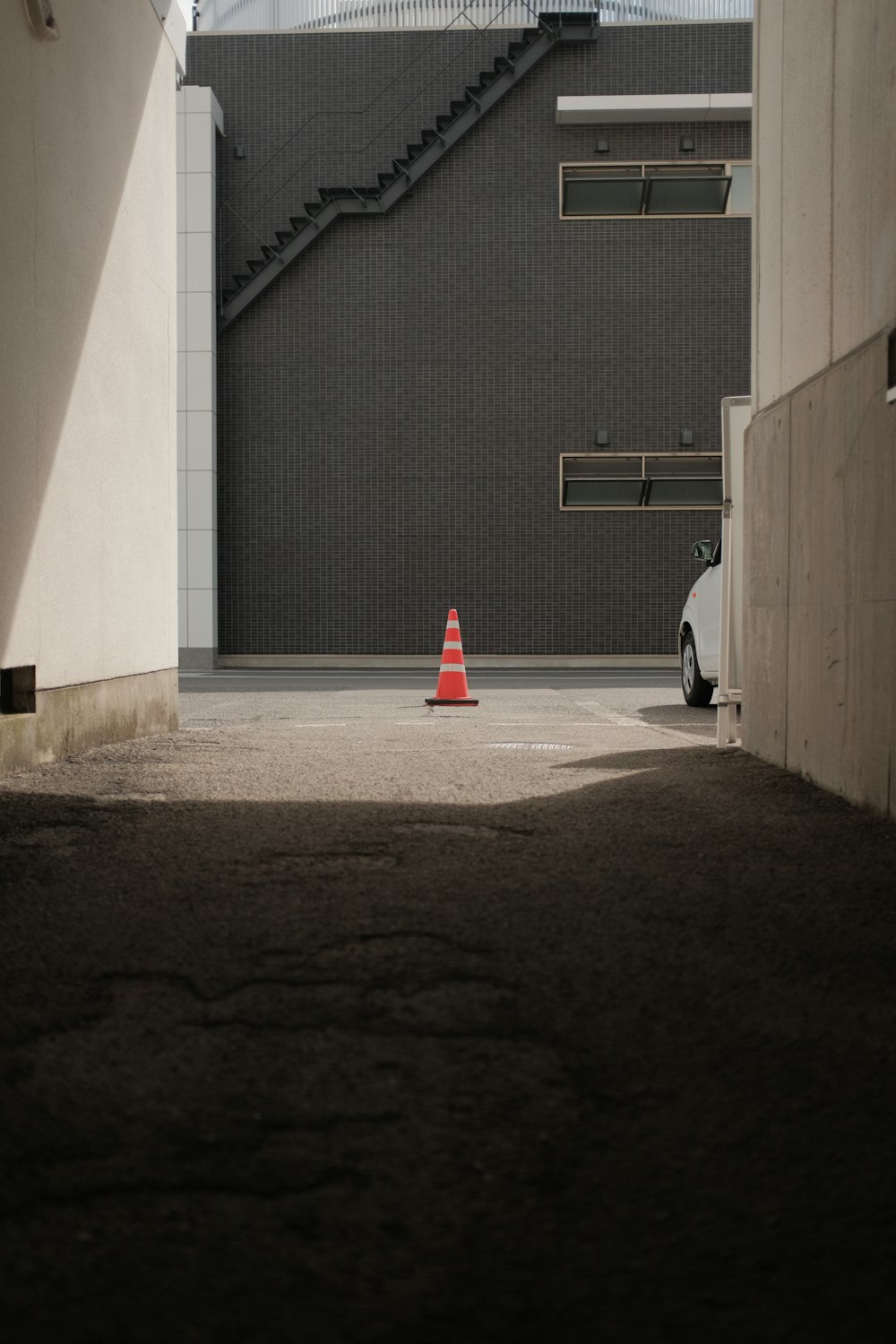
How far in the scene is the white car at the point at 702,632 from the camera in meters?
12.0

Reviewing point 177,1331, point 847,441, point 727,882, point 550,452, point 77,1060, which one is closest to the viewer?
point 177,1331

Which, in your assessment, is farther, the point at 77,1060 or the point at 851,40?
the point at 851,40

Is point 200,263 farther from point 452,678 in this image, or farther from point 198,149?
point 452,678

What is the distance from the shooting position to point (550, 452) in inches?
861

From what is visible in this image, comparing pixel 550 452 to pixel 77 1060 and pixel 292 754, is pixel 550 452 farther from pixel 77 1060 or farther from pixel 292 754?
pixel 77 1060

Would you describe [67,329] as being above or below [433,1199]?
above

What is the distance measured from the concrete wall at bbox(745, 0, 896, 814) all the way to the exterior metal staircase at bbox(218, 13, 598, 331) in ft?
47.3

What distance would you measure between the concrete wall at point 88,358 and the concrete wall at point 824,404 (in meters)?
3.91

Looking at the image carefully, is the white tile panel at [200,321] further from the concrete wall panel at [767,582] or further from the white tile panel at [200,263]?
the concrete wall panel at [767,582]

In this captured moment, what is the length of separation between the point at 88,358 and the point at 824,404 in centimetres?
423

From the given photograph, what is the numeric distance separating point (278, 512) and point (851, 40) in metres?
16.6

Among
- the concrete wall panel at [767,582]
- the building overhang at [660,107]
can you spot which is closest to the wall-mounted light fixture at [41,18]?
the concrete wall panel at [767,582]

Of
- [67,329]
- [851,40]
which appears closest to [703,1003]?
[851,40]

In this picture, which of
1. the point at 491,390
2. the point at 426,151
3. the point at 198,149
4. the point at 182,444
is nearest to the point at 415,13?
the point at 426,151
